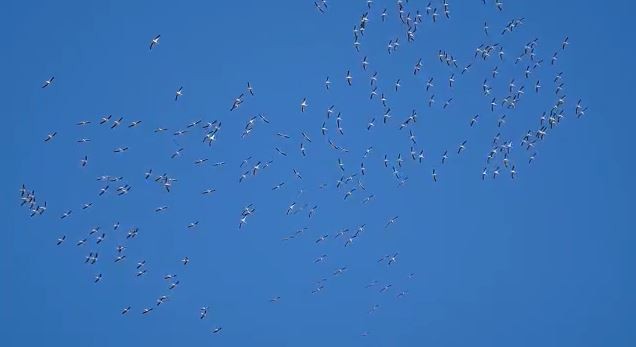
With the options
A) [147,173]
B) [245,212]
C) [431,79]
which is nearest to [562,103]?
[431,79]

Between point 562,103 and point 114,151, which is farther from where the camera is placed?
point 562,103

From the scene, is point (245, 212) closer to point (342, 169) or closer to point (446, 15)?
point (342, 169)

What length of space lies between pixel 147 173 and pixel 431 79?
3.84 m

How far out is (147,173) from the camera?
10.3 meters

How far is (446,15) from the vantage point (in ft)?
36.2

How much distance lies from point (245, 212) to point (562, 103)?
4.45 meters

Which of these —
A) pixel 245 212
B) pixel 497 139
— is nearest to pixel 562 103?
pixel 497 139

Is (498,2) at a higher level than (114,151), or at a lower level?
higher

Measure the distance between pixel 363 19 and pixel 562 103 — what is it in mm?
2987

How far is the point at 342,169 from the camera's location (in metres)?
11.1

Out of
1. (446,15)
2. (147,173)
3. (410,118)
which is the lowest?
(147,173)

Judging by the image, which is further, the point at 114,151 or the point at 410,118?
the point at 410,118

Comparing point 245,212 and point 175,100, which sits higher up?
point 175,100

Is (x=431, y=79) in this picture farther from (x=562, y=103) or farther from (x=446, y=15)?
(x=562, y=103)
